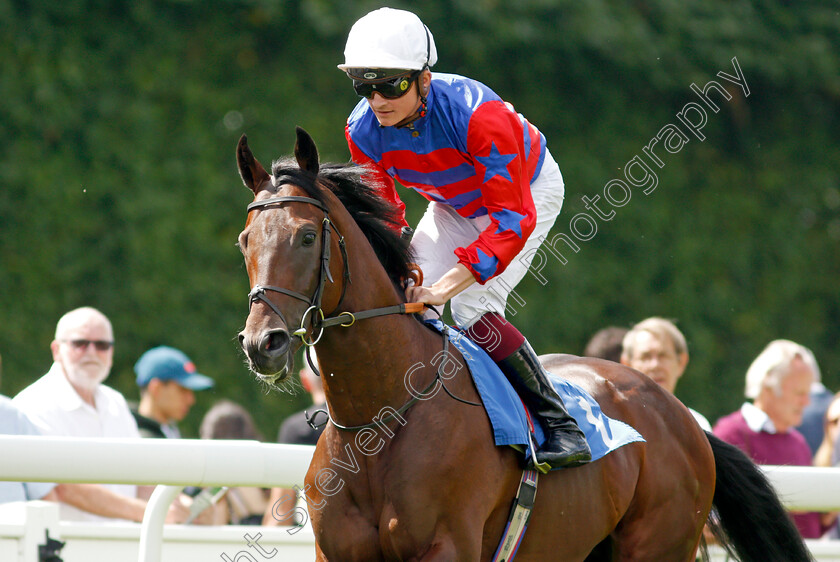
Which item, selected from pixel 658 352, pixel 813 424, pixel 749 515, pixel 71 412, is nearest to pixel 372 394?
pixel 749 515

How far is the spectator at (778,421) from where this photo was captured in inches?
221

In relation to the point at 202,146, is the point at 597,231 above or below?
below

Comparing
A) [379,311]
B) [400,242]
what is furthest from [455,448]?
[400,242]

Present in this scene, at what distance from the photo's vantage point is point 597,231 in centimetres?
973

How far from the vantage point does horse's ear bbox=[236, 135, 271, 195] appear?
2.97 meters

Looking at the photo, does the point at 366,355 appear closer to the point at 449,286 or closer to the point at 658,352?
the point at 449,286

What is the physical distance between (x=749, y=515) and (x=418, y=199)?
17.2 feet

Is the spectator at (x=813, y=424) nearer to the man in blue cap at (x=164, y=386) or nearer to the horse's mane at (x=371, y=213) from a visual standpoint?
the man in blue cap at (x=164, y=386)

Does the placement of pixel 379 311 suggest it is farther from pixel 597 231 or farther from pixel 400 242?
pixel 597 231

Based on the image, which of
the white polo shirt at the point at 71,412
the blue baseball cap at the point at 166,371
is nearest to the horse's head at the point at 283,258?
the white polo shirt at the point at 71,412

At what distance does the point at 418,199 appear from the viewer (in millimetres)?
8883

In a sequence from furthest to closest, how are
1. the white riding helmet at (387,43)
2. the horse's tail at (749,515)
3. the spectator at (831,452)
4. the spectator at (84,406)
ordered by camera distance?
the spectator at (831,452) < the spectator at (84,406) < the horse's tail at (749,515) < the white riding helmet at (387,43)

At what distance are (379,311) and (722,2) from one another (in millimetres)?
8666

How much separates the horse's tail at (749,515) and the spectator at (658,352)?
1.10m
